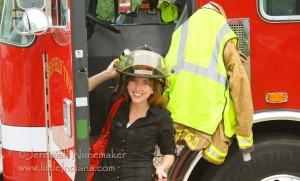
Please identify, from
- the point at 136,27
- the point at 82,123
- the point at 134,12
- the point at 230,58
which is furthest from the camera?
the point at 134,12

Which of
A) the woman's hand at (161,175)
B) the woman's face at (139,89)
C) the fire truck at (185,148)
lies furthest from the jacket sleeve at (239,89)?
the woman's hand at (161,175)

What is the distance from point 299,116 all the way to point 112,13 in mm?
2677

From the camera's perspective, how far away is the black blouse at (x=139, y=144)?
2.97m

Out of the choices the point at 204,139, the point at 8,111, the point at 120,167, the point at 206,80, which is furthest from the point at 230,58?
the point at 8,111

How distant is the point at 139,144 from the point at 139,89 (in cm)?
30

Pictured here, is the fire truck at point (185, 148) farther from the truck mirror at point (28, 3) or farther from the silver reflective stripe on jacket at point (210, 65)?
the silver reflective stripe on jacket at point (210, 65)

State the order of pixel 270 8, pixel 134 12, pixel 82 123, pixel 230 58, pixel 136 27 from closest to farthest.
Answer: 1. pixel 82 123
2. pixel 230 58
3. pixel 270 8
4. pixel 136 27
5. pixel 134 12

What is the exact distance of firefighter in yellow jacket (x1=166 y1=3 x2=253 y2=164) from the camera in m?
3.39

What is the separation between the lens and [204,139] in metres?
3.45

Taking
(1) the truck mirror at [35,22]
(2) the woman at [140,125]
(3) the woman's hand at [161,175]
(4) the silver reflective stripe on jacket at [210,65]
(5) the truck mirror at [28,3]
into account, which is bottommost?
(3) the woman's hand at [161,175]

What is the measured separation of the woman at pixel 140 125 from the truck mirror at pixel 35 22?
0.46 metres

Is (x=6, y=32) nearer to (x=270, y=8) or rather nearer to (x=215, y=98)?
(x=215, y=98)

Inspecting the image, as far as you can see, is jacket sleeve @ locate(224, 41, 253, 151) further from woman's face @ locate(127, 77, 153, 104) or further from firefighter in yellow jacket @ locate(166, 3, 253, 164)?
woman's face @ locate(127, 77, 153, 104)

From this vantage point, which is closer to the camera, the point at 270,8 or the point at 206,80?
the point at 206,80
